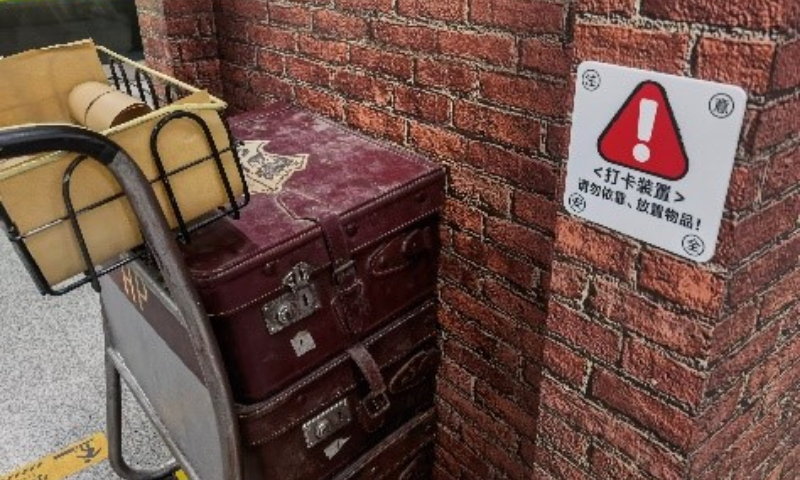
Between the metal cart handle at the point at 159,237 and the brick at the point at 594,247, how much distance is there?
2.37ft

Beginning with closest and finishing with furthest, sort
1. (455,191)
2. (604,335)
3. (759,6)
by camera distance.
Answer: (759,6) → (604,335) → (455,191)

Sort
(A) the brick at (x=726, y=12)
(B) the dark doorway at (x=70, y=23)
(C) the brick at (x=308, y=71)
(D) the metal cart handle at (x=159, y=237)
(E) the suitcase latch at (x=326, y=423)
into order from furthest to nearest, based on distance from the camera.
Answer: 1. (B) the dark doorway at (x=70, y=23)
2. (C) the brick at (x=308, y=71)
3. (E) the suitcase latch at (x=326, y=423)
4. (D) the metal cart handle at (x=159, y=237)
5. (A) the brick at (x=726, y=12)

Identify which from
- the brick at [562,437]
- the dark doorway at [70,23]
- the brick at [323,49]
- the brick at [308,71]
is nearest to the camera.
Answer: the brick at [562,437]

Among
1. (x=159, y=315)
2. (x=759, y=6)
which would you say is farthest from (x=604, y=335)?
(x=159, y=315)

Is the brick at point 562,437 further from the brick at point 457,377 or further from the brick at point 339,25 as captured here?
the brick at point 339,25

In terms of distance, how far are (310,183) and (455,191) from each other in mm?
395

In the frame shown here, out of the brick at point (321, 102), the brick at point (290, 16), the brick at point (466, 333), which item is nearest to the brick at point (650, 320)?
the brick at point (466, 333)

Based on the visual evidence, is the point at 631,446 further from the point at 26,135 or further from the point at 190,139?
the point at 26,135

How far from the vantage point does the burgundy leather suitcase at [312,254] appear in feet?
4.64

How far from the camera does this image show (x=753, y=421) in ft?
4.27

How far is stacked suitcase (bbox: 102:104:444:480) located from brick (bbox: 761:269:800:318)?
33.7 inches

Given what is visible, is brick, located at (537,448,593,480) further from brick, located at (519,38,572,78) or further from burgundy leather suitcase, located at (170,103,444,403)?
brick, located at (519,38,572,78)

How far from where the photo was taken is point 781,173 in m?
1.00

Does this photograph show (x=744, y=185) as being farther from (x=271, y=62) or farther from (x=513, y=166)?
(x=271, y=62)
